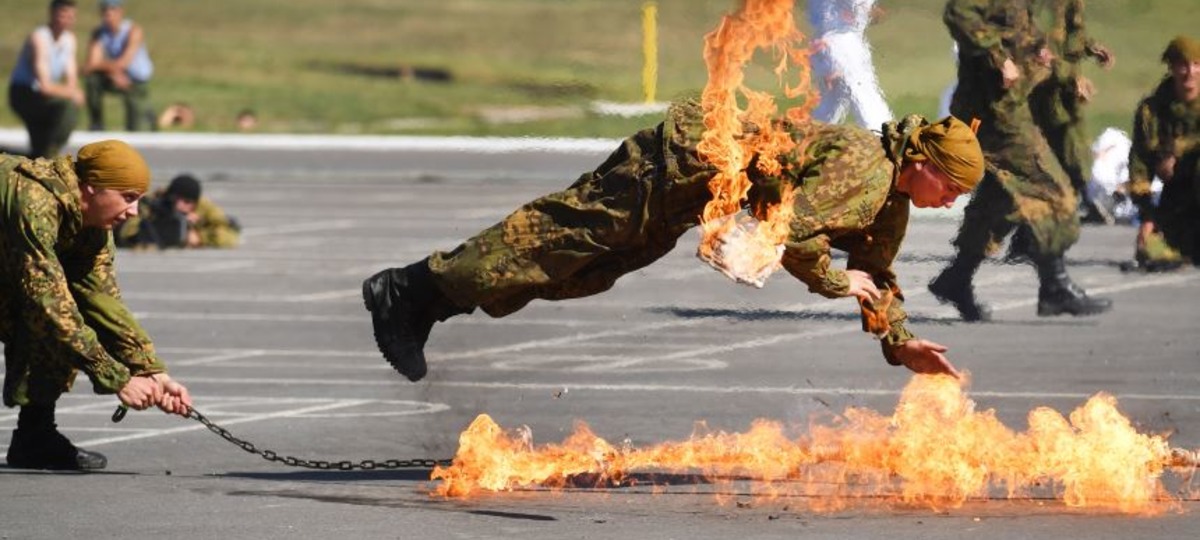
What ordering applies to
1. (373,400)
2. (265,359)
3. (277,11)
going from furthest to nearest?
(277,11) → (265,359) → (373,400)

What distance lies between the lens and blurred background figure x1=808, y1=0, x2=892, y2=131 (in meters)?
9.80

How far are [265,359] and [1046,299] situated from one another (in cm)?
435

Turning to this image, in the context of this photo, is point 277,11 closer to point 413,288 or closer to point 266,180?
point 266,180

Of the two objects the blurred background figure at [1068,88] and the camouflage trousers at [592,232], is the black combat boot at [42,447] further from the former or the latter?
the blurred background figure at [1068,88]

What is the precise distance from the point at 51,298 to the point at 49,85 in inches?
552

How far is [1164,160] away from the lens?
44.2 ft

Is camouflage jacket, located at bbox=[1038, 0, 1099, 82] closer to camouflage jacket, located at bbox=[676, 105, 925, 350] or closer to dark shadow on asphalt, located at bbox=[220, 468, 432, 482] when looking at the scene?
camouflage jacket, located at bbox=[676, 105, 925, 350]

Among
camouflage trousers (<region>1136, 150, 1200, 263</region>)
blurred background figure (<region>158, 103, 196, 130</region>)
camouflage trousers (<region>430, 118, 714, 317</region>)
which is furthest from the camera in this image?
blurred background figure (<region>158, 103, 196, 130</region>)

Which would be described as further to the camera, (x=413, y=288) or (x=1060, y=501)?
(x=413, y=288)

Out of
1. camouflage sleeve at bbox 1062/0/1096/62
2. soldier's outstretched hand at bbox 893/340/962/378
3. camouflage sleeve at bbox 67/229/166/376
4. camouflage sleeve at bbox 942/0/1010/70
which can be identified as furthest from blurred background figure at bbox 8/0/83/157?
soldier's outstretched hand at bbox 893/340/962/378

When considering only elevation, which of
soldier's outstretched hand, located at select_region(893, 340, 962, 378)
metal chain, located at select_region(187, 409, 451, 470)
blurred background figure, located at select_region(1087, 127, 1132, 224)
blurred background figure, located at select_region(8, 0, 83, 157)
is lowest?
metal chain, located at select_region(187, 409, 451, 470)

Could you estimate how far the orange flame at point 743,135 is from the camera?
805cm

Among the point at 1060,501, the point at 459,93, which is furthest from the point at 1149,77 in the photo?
the point at 459,93

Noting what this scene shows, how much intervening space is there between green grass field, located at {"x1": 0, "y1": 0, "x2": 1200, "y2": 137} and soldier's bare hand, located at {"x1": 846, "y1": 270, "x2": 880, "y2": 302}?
97 centimetres
